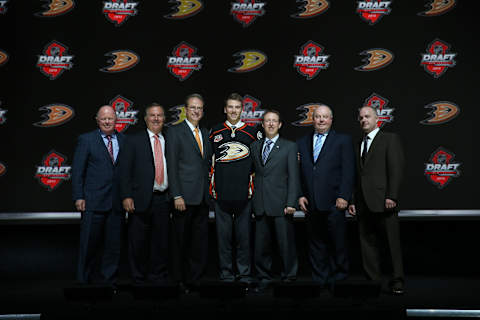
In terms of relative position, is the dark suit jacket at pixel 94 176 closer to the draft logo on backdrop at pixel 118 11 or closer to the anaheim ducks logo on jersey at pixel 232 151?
the anaheim ducks logo on jersey at pixel 232 151

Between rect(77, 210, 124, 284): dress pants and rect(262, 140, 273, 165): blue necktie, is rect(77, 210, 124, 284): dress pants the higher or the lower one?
the lower one

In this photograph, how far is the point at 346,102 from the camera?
503 cm

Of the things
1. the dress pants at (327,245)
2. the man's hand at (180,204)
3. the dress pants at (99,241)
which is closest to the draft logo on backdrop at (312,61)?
the dress pants at (327,245)

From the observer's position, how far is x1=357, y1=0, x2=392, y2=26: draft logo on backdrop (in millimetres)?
5039

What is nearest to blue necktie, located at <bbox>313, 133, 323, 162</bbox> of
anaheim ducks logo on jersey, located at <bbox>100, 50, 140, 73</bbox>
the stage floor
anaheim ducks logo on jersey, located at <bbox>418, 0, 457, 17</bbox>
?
the stage floor

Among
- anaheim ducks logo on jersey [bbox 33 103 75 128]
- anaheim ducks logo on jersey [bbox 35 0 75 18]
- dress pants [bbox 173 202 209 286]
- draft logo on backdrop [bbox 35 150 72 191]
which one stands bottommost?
dress pants [bbox 173 202 209 286]

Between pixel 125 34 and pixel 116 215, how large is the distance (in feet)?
6.64

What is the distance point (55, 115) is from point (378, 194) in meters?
3.32

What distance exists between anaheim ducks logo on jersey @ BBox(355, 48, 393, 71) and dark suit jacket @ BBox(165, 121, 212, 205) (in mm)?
2052

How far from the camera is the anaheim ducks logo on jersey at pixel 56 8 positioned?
202 inches

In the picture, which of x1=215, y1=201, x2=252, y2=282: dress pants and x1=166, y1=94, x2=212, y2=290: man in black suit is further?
x1=215, y1=201, x2=252, y2=282: dress pants

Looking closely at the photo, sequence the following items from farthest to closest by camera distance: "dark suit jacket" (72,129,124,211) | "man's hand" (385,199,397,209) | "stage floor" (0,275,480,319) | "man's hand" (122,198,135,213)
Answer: "dark suit jacket" (72,129,124,211), "man's hand" (122,198,135,213), "man's hand" (385,199,397,209), "stage floor" (0,275,480,319)

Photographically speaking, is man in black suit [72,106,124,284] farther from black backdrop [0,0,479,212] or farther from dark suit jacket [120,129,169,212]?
black backdrop [0,0,479,212]

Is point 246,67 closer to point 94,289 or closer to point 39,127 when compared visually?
Answer: point 39,127
